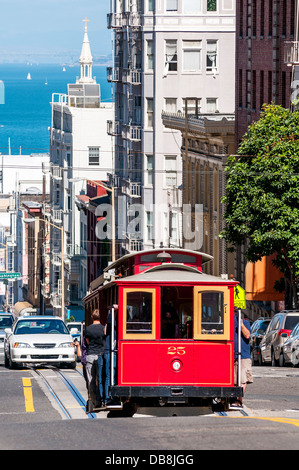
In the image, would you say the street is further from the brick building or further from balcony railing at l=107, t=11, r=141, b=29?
balcony railing at l=107, t=11, r=141, b=29

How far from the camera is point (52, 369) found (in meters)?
31.0

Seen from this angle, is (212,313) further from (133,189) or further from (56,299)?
(56,299)

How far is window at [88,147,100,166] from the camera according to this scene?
326 ft

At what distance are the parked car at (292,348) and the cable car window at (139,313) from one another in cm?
1199

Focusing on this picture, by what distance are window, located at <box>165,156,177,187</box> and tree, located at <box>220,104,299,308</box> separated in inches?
1292

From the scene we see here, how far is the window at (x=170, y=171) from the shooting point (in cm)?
7388

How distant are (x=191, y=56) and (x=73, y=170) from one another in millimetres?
26318

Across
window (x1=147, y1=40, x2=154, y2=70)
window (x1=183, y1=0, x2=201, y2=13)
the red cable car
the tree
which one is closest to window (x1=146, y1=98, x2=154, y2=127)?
window (x1=147, y1=40, x2=154, y2=70)

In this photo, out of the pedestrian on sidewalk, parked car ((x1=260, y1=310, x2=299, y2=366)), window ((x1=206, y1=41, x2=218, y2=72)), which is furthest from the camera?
window ((x1=206, y1=41, x2=218, y2=72))

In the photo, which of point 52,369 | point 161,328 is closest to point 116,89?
point 52,369

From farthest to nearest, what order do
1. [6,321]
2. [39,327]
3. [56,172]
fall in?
1. [56,172]
2. [6,321]
3. [39,327]

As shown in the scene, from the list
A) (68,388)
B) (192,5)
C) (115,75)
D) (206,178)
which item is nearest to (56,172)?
(115,75)

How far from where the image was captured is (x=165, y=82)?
74688 millimetres

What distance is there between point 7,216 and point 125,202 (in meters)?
75.8
